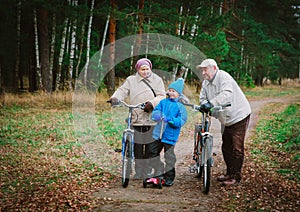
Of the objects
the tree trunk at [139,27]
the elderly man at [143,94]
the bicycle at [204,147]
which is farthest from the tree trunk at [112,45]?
the bicycle at [204,147]

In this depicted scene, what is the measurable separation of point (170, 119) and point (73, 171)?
2.15m

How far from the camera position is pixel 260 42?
27219 mm

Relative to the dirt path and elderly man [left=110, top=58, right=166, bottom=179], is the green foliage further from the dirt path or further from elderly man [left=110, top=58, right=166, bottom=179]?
elderly man [left=110, top=58, right=166, bottom=179]

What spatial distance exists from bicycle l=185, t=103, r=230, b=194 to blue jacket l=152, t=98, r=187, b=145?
199 millimetres

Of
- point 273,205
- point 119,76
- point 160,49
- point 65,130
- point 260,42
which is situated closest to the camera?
point 273,205

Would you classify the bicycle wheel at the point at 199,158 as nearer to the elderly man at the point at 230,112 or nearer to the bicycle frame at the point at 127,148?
the elderly man at the point at 230,112

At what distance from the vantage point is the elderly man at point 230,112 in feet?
18.9

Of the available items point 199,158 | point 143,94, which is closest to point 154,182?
point 199,158

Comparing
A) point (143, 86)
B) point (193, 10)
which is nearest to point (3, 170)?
point (143, 86)

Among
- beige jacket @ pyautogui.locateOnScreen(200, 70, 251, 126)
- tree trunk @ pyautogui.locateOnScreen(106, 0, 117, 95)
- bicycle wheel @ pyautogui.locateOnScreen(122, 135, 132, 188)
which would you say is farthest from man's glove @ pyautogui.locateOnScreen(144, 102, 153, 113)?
tree trunk @ pyautogui.locateOnScreen(106, 0, 117, 95)

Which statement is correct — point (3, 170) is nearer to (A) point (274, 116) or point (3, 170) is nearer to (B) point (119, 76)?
(A) point (274, 116)

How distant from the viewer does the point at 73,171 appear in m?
6.62

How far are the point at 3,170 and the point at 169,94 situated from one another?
320 centimetres

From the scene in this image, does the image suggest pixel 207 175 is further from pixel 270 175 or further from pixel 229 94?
pixel 270 175
